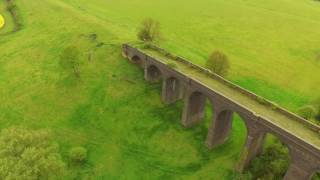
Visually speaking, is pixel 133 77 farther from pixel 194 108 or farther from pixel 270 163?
pixel 270 163

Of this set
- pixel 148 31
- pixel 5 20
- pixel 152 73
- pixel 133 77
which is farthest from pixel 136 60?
pixel 5 20

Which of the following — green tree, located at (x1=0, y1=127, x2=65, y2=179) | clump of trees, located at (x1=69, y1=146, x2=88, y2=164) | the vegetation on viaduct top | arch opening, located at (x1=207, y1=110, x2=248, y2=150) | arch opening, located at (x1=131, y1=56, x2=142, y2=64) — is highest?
the vegetation on viaduct top

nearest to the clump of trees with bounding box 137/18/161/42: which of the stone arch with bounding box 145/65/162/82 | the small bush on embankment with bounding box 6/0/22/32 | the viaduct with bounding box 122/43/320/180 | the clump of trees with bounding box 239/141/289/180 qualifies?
the viaduct with bounding box 122/43/320/180

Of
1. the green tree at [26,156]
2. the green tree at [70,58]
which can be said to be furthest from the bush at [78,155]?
the green tree at [70,58]

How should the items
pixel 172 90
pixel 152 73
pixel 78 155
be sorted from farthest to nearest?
pixel 152 73
pixel 172 90
pixel 78 155

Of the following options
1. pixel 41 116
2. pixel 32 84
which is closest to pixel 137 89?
pixel 41 116

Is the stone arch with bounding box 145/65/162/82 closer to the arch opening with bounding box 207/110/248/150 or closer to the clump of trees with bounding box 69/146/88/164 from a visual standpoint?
the arch opening with bounding box 207/110/248/150
